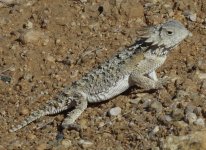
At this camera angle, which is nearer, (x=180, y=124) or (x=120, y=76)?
(x=180, y=124)

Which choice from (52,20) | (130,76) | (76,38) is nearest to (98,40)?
(76,38)

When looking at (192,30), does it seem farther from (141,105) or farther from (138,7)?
(141,105)

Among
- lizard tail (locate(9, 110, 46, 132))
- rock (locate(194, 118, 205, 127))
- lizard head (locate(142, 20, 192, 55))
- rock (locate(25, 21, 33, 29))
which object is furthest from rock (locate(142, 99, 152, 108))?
rock (locate(25, 21, 33, 29))

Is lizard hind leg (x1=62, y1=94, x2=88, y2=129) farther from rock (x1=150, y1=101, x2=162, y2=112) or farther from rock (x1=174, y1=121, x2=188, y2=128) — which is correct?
rock (x1=174, y1=121, x2=188, y2=128)

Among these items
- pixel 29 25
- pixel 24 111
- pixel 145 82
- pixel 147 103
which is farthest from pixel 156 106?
pixel 29 25

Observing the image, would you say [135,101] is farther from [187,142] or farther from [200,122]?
[187,142]

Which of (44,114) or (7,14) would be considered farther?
(7,14)

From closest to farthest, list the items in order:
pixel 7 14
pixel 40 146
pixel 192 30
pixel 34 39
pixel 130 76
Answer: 1. pixel 40 146
2. pixel 130 76
3. pixel 192 30
4. pixel 34 39
5. pixel 7 14
